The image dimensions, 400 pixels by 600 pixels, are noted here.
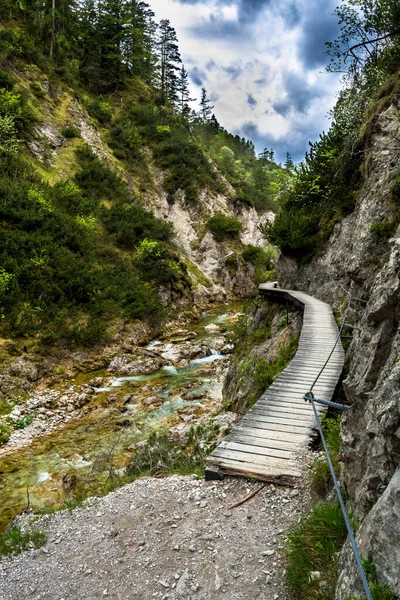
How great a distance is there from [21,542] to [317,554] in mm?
4245

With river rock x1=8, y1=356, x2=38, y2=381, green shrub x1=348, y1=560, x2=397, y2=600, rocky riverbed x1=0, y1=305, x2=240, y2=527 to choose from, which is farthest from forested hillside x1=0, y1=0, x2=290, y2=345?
green shrub x1=348, y1=560, x2=397, y2=600

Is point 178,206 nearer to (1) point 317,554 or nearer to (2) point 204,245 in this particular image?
(2) point 204,245

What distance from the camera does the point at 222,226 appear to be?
1656 inches

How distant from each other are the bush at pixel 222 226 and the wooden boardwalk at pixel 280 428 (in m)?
33.5

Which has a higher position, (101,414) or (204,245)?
(204,245)

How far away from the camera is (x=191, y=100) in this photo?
63.8 meters

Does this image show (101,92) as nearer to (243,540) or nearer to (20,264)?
(20,264)

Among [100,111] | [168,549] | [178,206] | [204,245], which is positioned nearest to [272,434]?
[168,549]

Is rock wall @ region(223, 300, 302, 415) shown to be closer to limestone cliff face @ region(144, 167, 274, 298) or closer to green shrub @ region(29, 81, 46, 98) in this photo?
limestone cliff face @ region(144, 167, 274, 298)

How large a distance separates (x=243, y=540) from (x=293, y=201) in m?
18.1

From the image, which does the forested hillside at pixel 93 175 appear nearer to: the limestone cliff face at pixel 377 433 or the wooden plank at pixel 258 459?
the wooden plank at pixel 258 459

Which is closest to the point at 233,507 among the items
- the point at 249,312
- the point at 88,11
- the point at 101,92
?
the point at 249,312

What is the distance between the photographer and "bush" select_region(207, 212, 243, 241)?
42.1 metres

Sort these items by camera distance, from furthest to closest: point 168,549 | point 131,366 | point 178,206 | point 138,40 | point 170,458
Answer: point 138,40
point 178,206
point 131,366
point 170,458
point 168,549
